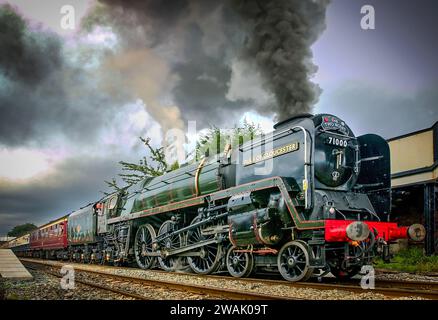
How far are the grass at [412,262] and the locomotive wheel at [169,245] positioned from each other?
22.1 feet

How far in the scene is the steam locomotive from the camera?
887 centimetres

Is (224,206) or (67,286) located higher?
(224,206)

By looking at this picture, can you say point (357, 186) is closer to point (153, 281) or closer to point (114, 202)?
point (153, 281)

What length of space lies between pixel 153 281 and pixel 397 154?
13040 millimetres

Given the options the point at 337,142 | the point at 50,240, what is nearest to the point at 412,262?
the point at 337,142

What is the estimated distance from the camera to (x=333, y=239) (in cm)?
830

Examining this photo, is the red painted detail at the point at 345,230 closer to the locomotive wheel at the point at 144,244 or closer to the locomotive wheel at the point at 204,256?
the locomotive wheel at the point at 204,256

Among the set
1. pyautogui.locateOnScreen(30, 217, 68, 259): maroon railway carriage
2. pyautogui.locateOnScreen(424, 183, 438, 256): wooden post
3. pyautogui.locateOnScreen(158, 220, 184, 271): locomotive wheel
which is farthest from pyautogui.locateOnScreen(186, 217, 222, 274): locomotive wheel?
pyautogui.locateOnScreen(30, 217, 68, 259): maroon railway carriage

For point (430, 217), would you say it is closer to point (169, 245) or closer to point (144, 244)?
point (169, 245)

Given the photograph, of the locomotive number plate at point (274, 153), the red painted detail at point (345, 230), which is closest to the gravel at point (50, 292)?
the red painted detail at point (345, 230)

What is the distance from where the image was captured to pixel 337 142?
977cm

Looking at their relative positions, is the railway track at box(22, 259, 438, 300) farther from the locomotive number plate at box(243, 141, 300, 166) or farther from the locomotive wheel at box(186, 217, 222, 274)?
the locomotive number plate at box(243, 141, 300, 166)

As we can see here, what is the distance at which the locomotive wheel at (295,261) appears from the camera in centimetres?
876
